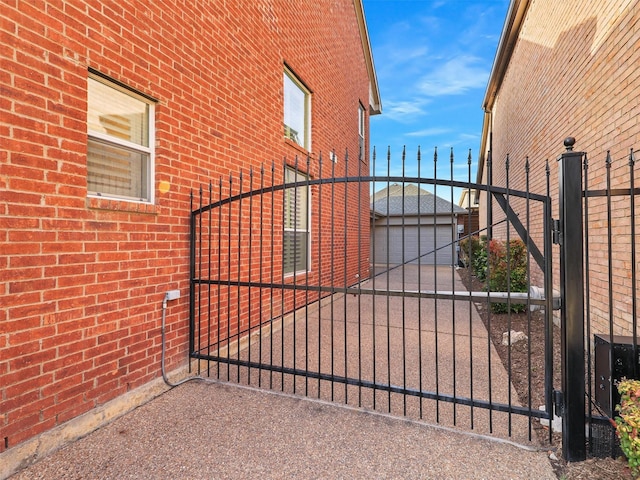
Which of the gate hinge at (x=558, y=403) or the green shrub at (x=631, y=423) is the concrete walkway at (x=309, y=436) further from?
the green shrub at (x=631, y=423)

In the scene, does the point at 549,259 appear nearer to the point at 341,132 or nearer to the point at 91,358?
the point at 91,358

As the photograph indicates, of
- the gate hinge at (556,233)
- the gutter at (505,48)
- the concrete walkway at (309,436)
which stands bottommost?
the concrete walkway at (309,436)

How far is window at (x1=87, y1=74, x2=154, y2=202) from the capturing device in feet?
8.87

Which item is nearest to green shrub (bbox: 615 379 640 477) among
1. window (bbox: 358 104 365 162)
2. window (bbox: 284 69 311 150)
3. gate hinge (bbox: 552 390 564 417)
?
gate hinge (bbox: 552 390 564 417)

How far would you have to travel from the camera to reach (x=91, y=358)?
257cm

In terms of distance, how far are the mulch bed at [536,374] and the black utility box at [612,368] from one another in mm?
325

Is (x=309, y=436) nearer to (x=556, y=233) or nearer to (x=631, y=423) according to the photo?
(x=631, y=423)

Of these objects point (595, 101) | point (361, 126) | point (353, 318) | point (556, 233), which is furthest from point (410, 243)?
point (556, 233)

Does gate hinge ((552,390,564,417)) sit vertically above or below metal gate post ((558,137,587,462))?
below

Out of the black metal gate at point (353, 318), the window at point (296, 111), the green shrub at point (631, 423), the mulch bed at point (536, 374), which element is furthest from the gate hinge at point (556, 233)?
the window at point (296, 111)

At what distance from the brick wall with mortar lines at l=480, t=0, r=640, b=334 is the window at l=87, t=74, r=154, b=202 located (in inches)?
189

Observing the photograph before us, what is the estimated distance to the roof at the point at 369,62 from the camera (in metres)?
10.6

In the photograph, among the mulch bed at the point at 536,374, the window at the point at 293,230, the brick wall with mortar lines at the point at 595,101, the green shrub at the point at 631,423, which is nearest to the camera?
the green shrub at the point at 631,423

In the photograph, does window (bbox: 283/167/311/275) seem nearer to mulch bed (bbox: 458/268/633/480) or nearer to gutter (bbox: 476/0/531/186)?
mulch bed (bbox: 458/268/633/480)
